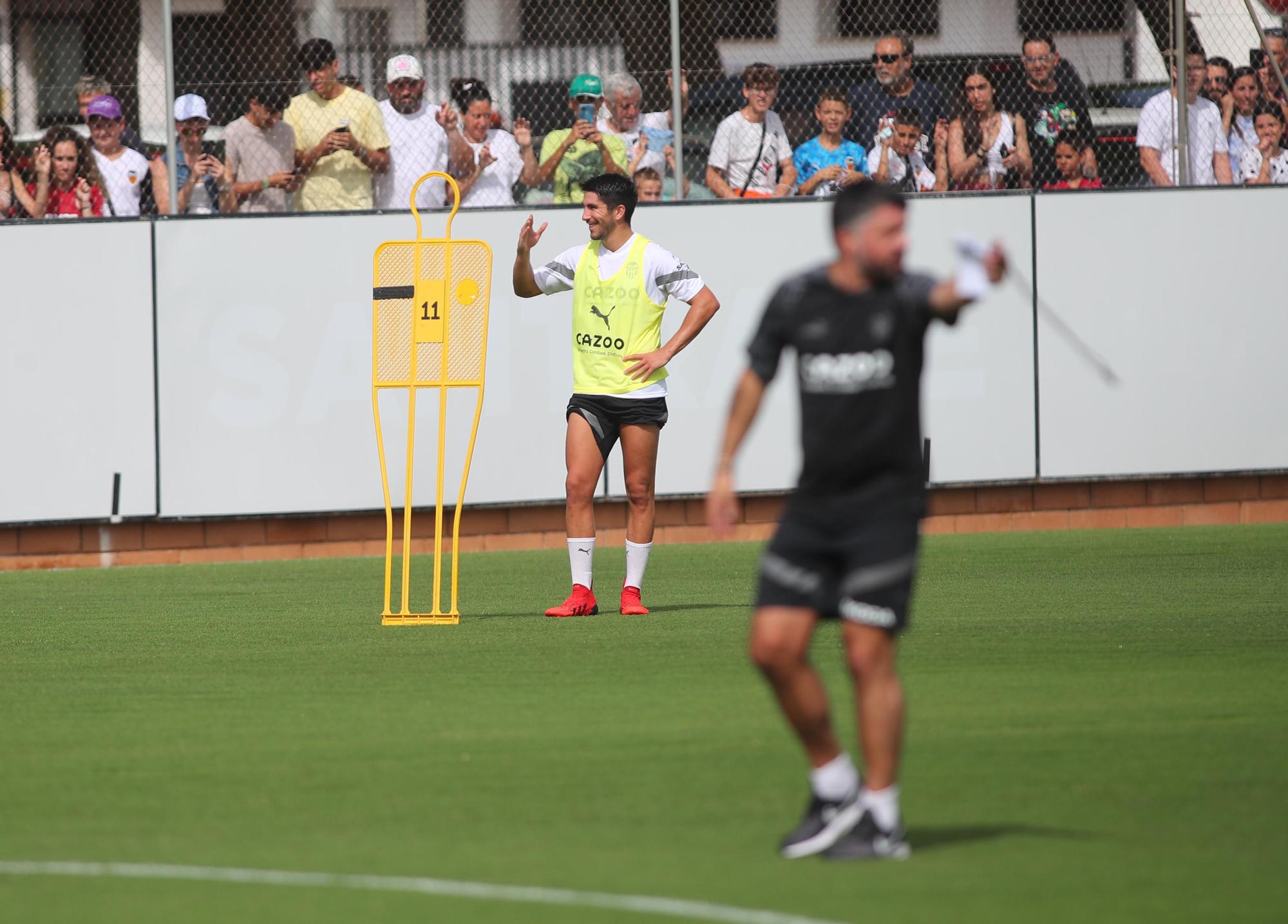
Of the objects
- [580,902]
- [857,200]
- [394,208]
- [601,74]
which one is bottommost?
[580,902]

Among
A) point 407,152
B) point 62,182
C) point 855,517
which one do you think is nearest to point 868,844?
point 855,517

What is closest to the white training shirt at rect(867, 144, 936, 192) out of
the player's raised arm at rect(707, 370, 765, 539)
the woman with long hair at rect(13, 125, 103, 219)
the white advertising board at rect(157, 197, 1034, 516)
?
the white advertising board at rect(157, 197, 1034, 516)

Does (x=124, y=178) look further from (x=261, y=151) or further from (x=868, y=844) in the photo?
(x=868, y=844)

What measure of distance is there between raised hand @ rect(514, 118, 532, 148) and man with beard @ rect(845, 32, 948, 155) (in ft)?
8.20

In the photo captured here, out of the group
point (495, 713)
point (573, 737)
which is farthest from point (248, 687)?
point (573, 737)

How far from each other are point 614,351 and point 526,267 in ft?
2.24

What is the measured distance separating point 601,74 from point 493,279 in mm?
1788

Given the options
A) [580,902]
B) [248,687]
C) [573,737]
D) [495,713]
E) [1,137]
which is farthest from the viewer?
[1,137]

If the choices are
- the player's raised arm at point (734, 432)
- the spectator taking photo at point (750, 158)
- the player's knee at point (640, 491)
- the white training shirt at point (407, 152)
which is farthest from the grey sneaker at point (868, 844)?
the spectator taking photo at point (750, 158)

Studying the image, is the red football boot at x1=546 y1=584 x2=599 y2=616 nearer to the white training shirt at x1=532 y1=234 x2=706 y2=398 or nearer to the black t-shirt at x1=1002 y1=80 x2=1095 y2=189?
the white training shirt at x1=532 y1=234 x2=706 y2=398

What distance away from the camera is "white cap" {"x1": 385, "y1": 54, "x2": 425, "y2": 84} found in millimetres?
14797

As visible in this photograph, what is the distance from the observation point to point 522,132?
15.2 meters

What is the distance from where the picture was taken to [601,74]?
15234 mm

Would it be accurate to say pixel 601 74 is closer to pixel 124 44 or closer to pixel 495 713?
pixel 124 44
